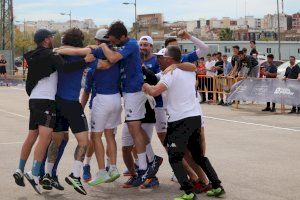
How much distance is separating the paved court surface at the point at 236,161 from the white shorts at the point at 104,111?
0.83 metres

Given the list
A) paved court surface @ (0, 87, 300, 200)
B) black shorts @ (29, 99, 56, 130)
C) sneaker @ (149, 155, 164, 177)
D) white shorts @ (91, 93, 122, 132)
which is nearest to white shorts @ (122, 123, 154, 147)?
sneaker @ (149, 155, 164, 177)

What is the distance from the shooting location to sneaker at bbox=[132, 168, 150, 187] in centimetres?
713

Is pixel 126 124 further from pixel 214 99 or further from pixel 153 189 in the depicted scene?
pixel 214 99

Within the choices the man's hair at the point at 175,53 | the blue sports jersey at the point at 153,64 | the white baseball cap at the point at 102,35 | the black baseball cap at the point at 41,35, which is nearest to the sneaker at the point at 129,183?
the blue sports jersey at the point at 153,64

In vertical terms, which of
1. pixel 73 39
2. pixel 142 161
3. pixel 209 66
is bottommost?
pixel 142 161

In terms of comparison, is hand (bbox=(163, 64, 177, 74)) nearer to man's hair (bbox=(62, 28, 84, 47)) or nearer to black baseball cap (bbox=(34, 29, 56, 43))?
man's hair (bbox=(62, 28, 84, 47))

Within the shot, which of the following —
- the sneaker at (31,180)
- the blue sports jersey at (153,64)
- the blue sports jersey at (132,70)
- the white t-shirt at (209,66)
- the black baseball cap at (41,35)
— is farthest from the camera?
the white t-shirt at (209,66)

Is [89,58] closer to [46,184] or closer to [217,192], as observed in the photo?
[46,184]

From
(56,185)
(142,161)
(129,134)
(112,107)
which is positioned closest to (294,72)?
(129,134)

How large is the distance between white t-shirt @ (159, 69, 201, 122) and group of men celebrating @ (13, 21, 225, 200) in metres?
0.01

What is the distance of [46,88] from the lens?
671 centimetres

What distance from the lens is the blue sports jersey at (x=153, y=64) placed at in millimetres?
7508

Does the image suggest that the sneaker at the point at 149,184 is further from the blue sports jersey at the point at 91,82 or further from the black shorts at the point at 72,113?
the blue sports jersey at the point at 91,82

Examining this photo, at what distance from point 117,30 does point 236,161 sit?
3.31 meters
